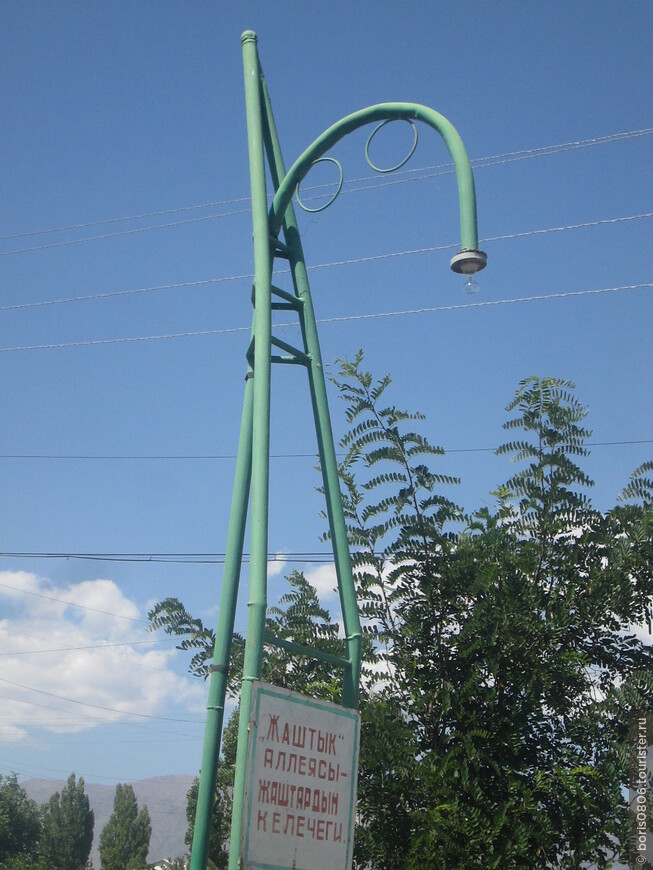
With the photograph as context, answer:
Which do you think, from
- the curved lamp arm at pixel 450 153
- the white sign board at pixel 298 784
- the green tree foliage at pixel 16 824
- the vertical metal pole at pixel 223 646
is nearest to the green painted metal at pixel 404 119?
the curved lamp arm at pixel 450 153

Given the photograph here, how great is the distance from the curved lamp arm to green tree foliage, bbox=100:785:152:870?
69.4 meters

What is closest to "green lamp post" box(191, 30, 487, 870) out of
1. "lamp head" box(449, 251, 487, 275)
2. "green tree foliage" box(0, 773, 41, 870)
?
"lamp head" box(449, 251, 487, 275)

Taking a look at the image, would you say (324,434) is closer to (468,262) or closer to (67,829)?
(468,262)

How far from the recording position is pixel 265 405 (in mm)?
5156

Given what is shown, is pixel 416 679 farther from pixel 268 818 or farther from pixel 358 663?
pixel 268 818

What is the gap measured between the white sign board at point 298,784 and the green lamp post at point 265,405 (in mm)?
80

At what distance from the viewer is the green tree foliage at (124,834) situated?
70062 millimetres

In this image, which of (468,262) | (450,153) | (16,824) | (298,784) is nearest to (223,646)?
(298,784)

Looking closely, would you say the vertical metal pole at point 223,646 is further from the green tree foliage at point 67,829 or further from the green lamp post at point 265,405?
the green tree foliage at point 67,829

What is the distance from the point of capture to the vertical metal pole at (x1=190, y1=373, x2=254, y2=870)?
4746 millimetres

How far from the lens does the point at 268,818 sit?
158 inches

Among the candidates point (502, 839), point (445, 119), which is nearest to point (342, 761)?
point (502, 839)

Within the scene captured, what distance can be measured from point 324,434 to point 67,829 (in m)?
73.0

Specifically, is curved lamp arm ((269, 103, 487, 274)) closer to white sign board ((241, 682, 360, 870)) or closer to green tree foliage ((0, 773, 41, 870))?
white sign board ((241, 682, 360, 870))
